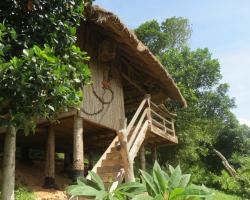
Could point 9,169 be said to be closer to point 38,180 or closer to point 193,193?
point 193,193

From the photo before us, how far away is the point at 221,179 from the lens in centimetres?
1866

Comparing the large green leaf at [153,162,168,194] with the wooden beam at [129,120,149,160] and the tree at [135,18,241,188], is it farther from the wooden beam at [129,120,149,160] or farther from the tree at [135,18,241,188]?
the tree at [135,18,241,188]

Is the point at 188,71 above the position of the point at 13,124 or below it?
above

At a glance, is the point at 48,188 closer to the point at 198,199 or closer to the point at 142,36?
the point at 198,199

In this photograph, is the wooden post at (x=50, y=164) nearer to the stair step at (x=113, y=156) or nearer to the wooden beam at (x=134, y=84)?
the stair step at (x=113, y=156)

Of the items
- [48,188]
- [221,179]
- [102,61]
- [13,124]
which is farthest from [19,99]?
[221,179]

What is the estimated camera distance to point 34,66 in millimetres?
4262

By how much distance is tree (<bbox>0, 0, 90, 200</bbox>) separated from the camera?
14.0 feet

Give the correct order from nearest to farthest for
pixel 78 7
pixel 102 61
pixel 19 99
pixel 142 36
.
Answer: pixel 19 99, pixel 78 7, pixel 102 61, pixel 142 36

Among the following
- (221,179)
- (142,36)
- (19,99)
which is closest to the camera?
(19,99)

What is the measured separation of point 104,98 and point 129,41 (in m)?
1.86

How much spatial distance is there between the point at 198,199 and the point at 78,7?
3.96 m

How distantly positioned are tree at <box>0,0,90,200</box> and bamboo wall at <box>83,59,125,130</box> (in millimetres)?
3461

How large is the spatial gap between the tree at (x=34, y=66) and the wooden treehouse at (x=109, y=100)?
2262 mm
